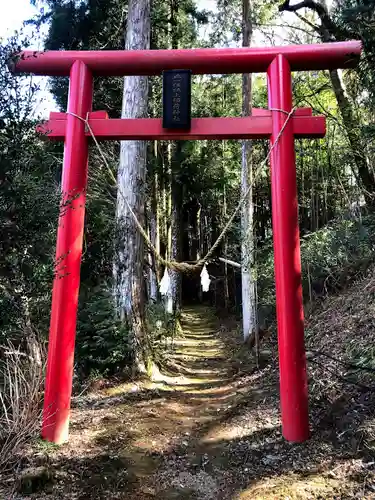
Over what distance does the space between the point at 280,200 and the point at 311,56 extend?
133 cm

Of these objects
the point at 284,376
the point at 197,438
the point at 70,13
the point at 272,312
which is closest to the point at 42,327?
the point at 197,438

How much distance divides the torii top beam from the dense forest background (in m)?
0.39

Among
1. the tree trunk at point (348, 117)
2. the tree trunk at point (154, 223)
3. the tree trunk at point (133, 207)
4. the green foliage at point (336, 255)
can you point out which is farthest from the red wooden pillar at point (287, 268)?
the tree trunk at point (154, 223)

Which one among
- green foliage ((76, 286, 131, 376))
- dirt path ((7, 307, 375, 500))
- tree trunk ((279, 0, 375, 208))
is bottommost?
dirt path ((7, 307, 375, 500))

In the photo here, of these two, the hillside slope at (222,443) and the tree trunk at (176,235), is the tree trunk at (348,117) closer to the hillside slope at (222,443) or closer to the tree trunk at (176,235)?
the hillside slope at (222,443)

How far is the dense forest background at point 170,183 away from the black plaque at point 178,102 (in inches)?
41.4

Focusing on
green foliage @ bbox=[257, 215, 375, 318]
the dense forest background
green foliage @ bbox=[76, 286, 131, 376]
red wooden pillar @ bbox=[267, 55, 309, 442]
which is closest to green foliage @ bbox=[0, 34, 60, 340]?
the dense forest background

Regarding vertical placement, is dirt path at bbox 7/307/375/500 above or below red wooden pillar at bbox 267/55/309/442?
below

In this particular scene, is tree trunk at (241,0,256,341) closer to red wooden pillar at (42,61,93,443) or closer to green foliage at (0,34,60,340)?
red wooden pillar at (42,61,93,443)

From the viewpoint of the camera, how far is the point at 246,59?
3389mm

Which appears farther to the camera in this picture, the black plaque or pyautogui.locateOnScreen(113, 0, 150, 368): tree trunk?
pyautogui.locateOnScreen(113, 0, 150, 368): tree trunk

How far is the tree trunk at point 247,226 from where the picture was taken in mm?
7668

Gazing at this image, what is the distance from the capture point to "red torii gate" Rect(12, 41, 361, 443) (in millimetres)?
3055

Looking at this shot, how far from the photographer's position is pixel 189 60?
341cm
